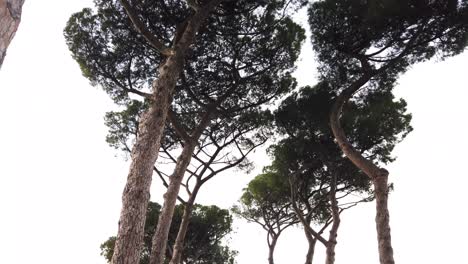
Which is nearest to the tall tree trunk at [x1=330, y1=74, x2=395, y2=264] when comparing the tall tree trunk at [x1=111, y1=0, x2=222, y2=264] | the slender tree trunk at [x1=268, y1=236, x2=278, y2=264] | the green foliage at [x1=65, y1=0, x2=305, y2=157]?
the green foliage at [x1=65, y1=0, x2=305, y2=157]

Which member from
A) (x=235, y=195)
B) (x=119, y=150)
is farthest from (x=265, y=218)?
(x=119, y=150)

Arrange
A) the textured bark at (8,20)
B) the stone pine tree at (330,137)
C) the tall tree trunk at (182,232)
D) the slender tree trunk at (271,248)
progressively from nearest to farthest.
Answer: the textured bark at (8,20), the tall tree trunk at (182,232), the stone pine tree at (330,137), the slender tree trunk at (271,248)

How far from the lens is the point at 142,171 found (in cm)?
396

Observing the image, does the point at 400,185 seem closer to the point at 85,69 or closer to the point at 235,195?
the point at 235,195

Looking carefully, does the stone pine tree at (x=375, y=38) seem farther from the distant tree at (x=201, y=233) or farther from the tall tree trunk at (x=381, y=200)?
the distant tree at (x=201, y=233)

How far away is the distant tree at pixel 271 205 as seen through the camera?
11.8 meters

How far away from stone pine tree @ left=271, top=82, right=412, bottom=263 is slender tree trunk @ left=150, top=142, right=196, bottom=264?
330 cm

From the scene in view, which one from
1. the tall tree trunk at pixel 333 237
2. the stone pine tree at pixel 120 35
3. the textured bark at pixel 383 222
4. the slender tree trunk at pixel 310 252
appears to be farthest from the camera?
the slender tree trunk at pixel 310 252

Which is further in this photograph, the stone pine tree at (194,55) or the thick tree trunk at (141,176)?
the stone pine tree at (194,55)

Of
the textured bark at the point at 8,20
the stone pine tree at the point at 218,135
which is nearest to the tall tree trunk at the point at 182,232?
the stone pine tree at the point at 218,135

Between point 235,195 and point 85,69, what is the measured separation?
335 inches

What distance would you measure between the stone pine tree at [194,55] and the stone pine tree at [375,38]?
37.2 inches

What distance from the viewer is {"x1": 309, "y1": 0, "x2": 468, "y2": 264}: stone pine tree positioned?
6664mm

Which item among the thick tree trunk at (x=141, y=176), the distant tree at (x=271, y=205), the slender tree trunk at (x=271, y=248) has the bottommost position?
the thick tree trunk at (x=141, y=176)
